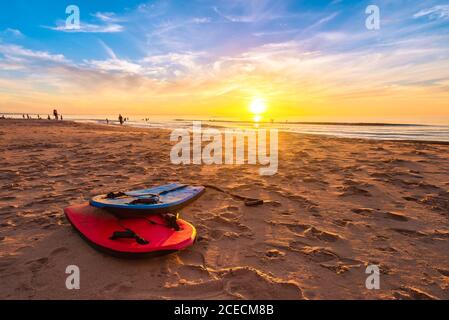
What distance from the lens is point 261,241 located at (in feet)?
10.6

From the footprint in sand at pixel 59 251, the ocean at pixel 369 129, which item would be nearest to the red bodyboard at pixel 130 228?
the footprint in sand at pixel 59 251

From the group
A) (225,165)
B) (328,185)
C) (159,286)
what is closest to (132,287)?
(159,286)

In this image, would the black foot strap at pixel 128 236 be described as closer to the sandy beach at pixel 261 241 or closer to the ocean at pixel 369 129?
the sandy beach at pixel 261 241

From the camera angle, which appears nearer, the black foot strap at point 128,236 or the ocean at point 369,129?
the black foot strap at point 128,236

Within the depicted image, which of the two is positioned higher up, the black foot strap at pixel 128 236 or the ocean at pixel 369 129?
the ocean at pixel 369 129

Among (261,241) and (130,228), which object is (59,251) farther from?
(261,241)

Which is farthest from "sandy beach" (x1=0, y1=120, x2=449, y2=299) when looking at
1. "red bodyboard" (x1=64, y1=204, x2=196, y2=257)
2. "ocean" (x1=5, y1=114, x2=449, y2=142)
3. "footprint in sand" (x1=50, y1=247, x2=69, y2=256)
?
"ocean" (x1=5, y1=114, x2=449, y2=142)

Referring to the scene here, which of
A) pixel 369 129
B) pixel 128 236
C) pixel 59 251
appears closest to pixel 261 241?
pixel 128 236

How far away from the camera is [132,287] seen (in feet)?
7.66

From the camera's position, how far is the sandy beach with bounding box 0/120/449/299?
2350 mm

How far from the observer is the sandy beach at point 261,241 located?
2.35 m

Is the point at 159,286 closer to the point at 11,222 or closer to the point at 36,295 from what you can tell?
the point at 36,295

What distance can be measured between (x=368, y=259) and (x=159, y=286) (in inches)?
86.6

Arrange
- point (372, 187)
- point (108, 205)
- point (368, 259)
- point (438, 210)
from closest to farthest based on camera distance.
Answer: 1. point (368, 259)
2. point (108, 205)
3. point (438, 210)
4. point (372, 187)
